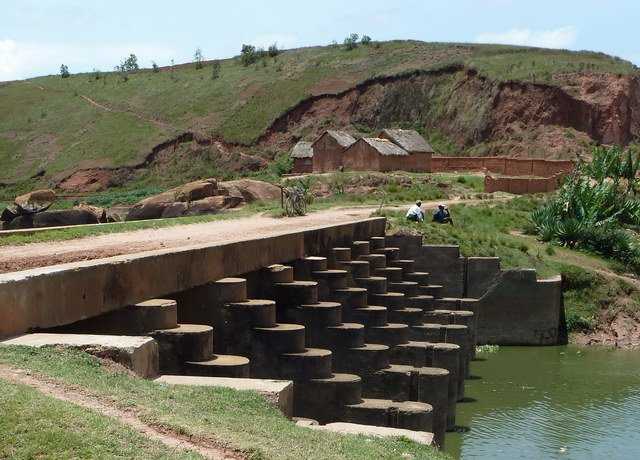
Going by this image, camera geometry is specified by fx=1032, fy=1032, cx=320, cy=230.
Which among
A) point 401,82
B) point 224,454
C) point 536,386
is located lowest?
point 536,386

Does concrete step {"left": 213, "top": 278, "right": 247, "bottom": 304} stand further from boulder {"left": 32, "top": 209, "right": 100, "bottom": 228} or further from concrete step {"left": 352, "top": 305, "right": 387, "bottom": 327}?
boulder {"left": 32, "top": 209, "right": 100, "bottom": 228}

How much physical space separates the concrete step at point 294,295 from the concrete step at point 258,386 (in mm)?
6205

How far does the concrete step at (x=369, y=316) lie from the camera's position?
18188 millimetres

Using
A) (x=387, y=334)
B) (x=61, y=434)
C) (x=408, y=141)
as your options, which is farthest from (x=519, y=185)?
(x=61, y=434)

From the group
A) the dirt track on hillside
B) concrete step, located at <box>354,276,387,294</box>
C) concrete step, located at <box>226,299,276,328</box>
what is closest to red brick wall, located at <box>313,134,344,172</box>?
the dirt track on hillside

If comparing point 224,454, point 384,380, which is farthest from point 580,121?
point 224,454

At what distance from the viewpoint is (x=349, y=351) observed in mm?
15281

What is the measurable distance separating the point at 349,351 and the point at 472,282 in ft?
45.6

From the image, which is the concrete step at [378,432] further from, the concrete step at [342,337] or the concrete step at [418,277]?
the concrete step at [418,277]

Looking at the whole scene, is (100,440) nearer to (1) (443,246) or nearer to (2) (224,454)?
(2) (224,454)

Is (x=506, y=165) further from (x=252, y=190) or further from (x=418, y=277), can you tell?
(x=418, y=277)

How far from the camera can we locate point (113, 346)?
8.34 m

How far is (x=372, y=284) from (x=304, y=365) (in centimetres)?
879

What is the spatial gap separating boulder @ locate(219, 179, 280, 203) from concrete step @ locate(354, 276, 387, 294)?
22380mm
